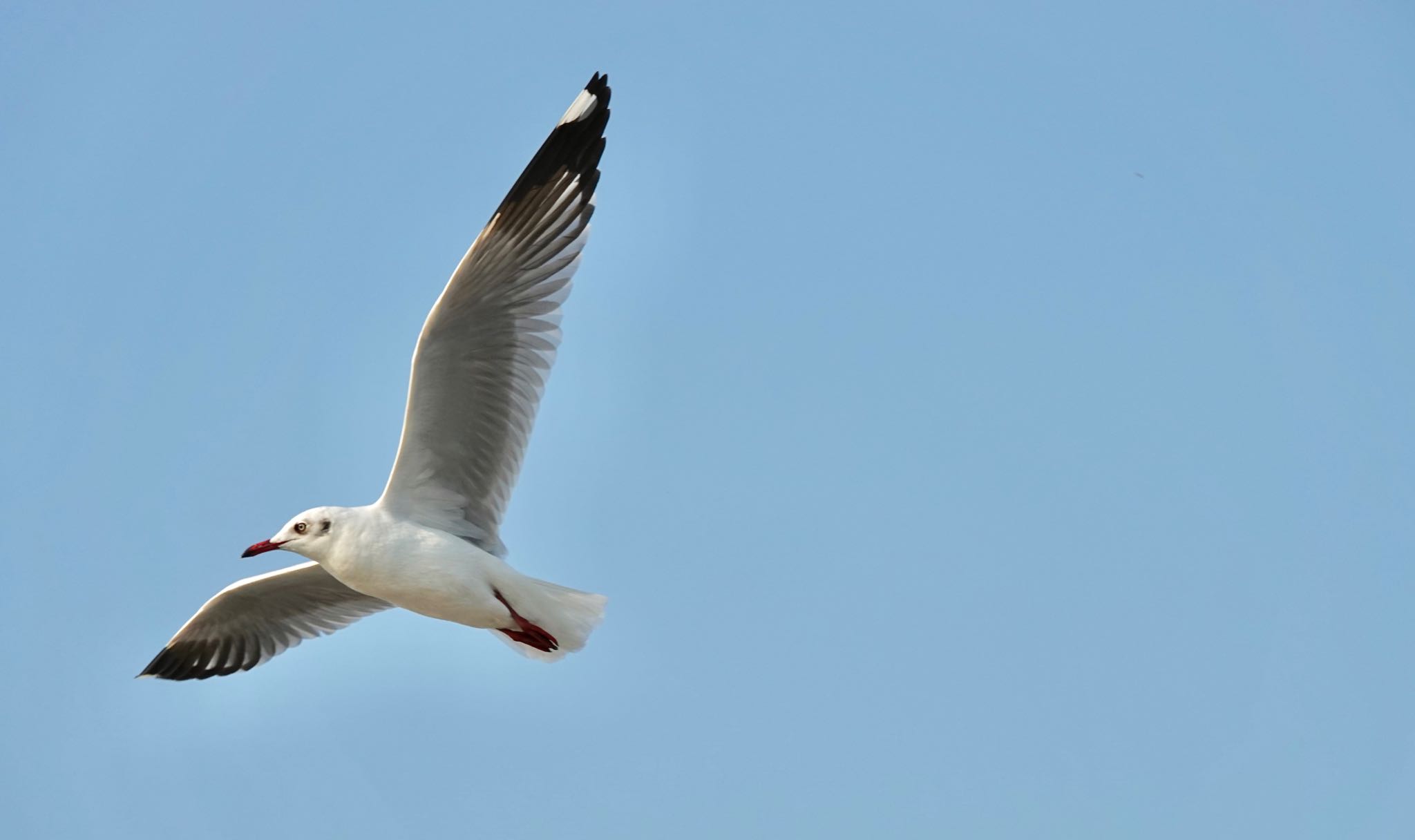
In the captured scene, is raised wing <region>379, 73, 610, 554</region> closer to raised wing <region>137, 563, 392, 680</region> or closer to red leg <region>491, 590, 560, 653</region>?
red leg <region>491, 590, 560, 653</region>

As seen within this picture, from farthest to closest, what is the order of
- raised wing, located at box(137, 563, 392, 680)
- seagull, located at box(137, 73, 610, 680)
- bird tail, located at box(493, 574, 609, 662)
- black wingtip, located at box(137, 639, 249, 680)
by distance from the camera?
black wingtip, located at box(137, 639, 249, 680) → raised wing, located at box(137, 563, 392, 680) → bird tail, located at box(493, 574, 609, 662) → seagull, located at box(137, 73, 610, 680)

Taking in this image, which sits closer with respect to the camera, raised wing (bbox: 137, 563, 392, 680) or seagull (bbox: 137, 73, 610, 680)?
seagull (bbox: 137, 73, 610, 680)

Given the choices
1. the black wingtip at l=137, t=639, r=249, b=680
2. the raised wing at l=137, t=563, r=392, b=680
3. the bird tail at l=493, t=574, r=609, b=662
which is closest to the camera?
the bird tail at l=493, t=574, r=609, b=662

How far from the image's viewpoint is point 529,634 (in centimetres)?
927

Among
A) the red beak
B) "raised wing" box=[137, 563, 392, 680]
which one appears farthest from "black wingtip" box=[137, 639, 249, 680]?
the red beak

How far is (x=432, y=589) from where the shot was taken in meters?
8.89

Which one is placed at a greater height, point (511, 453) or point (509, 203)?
point (509, 203)

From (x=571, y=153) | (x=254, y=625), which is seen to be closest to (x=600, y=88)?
(x=571, y=153)

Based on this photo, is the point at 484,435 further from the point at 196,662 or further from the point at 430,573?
the point at 196,662

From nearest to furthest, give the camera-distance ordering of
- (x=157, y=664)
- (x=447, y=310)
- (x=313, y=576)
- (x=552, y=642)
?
(x=447, y=310), (x=552, y=642), (x=313, y=576), (x=157, y=664)

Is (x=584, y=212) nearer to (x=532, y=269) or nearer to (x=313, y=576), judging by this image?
(x=532, y=269)

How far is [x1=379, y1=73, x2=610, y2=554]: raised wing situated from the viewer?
885 centimetres

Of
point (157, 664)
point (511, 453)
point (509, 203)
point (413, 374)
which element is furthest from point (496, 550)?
point (157, 664)

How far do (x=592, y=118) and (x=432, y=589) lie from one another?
8.52ft
